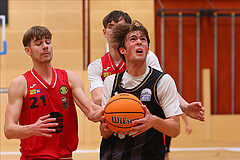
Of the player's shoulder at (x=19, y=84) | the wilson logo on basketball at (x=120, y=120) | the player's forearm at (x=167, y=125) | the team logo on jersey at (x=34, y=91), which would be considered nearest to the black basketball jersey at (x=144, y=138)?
the player's forearm at (x=167, y=125)

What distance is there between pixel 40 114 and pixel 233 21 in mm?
8513

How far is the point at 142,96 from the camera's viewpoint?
3297 mm

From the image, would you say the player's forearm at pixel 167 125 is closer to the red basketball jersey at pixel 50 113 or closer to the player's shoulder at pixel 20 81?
the red basketball jersey at pixel 50 113

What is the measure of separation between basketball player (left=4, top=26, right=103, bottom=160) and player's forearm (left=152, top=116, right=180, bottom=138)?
2.37 ft

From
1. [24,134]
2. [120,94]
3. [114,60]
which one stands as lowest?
[24,134]

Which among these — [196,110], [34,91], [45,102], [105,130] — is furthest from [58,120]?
[196,110]

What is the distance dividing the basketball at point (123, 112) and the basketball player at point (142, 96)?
16 cm

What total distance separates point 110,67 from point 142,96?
107 cm

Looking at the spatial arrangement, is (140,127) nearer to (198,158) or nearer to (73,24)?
(198,158)

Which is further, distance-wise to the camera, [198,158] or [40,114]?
[198,158]

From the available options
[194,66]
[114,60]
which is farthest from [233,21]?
[114,60]

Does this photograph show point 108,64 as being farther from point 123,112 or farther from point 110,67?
Answer: point 123,112

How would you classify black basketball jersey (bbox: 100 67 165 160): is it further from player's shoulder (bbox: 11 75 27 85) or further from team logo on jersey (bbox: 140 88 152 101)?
player's shoulder (bbox: 11 75 27 85)

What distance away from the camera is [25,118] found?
373cm
